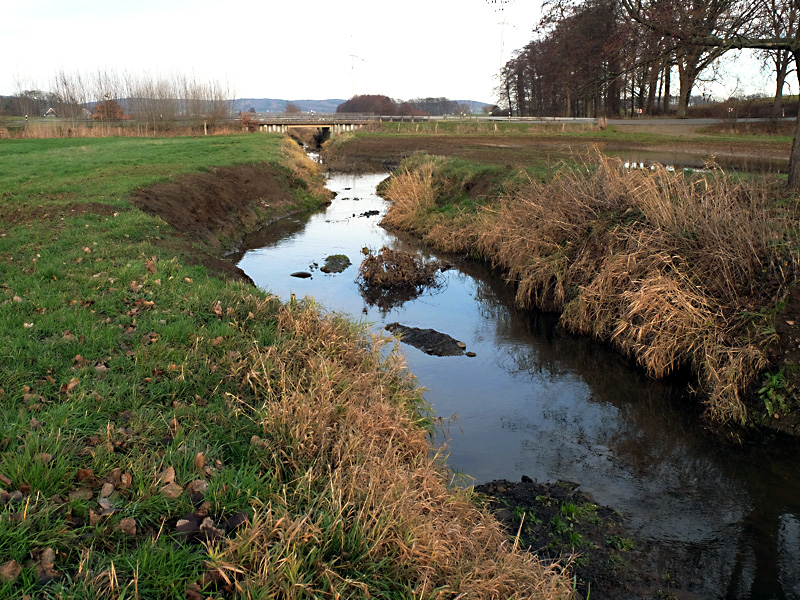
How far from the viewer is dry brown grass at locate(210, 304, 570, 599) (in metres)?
3.36

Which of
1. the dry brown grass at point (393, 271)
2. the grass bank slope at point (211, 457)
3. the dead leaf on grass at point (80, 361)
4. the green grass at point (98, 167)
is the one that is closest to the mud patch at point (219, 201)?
the green grass at point (98, 167)

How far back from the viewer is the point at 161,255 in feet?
32.6

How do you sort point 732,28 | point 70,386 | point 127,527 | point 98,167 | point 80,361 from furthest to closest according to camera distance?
point 98,167 → point 732,28 → point 80,361 → point 70,386 → point 127,527

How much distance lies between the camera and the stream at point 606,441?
5.05 meters

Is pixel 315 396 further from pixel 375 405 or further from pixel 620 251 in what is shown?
pixel 620 251

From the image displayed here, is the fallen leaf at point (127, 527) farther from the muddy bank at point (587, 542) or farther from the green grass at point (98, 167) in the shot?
the green grass at point (98, 167)

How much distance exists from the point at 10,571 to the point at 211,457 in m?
1.51

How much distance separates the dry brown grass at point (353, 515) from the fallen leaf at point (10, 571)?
3.07 feet

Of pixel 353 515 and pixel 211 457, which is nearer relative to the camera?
pixel 353 515

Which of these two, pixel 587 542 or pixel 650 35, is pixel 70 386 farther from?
pixel 650 35

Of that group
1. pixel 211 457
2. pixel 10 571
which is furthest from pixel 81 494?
pixel 211 457

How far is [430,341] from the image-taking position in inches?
383

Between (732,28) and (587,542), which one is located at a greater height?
(732,28)

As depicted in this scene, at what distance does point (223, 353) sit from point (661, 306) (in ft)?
19.7
